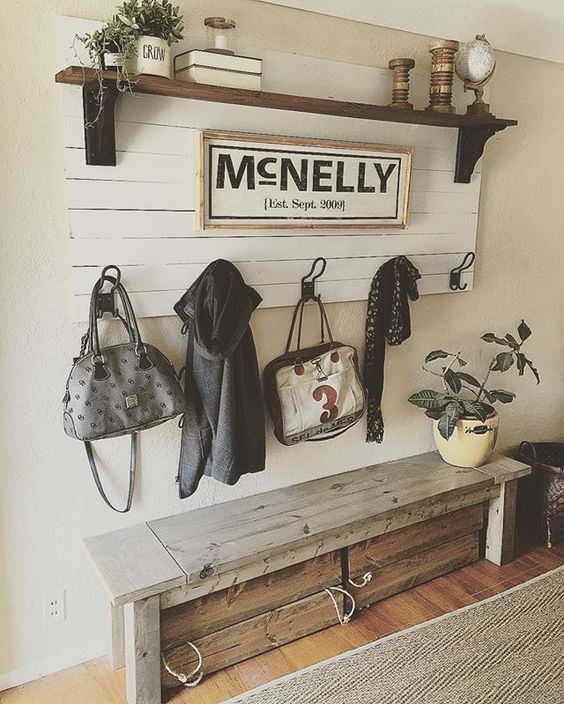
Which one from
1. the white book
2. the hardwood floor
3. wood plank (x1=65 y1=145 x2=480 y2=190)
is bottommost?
the hardwood floor

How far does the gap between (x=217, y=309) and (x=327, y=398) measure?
0.54 metres

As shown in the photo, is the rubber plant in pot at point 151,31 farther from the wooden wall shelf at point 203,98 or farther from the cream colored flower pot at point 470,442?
the cream colored flower pot at point 470,442

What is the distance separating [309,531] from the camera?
216cm

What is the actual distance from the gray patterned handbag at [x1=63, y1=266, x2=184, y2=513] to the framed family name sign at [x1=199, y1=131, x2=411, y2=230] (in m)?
0.39

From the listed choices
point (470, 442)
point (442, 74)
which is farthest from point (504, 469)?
point (442, 74)

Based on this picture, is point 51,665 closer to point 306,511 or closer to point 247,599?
point 247,599

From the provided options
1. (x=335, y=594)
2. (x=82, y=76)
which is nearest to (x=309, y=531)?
(x=335, y=594)

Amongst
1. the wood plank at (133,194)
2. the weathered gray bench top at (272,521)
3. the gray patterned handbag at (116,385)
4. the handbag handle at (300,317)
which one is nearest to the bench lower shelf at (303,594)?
the weathered gray bench top at (272,521)

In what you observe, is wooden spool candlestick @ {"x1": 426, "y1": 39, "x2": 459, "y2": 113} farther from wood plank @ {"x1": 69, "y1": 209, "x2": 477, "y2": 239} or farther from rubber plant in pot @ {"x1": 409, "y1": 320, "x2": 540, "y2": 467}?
rubber plant in pot @ {"x1": 409, "y1": 320, "x2": 540, "y2": 467}

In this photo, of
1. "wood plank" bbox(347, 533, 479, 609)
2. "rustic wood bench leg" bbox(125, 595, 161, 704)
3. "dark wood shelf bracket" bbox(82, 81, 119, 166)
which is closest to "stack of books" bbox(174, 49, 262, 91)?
"dark wood shelf bracket" bbox(82, 81, 119, 166)

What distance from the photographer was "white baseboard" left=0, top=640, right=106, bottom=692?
2051 millimetres

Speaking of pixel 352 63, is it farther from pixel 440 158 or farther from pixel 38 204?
pixel 38 204

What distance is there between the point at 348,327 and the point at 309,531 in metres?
0.72

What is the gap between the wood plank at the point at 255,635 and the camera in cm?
204
